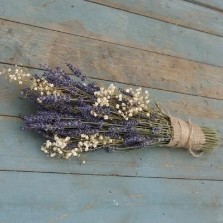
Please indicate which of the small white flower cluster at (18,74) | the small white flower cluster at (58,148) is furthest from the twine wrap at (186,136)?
the small white flower cluster at (18,74)

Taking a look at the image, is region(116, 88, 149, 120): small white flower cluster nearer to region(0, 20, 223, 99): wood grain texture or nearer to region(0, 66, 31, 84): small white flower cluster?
region(0, 20, 223, 99): wood grain texture

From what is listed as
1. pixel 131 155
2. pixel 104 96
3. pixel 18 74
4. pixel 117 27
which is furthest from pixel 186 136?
pixel 18 74

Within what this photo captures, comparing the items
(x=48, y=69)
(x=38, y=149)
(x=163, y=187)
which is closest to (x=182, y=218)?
(x=163, y=187)

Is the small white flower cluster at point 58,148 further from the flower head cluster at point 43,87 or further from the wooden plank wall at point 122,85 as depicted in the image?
the flower head cluster at point 43,87

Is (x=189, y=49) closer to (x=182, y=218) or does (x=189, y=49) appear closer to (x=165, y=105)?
(x=165, y=105)

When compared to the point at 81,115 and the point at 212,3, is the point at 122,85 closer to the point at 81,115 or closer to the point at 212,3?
the point at 81,115

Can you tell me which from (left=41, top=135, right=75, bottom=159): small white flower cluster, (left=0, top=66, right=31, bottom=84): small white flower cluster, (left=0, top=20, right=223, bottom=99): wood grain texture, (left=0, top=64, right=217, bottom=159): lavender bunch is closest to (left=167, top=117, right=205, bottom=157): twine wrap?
(left=0, top=64, right=217, bottom=159): lavender bunch
